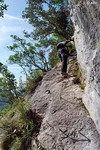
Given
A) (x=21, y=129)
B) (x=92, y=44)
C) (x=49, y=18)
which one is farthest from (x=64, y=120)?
(x=49, y=18)

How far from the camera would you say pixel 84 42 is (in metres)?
6.04

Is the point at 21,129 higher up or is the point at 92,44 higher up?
the point at 92,44

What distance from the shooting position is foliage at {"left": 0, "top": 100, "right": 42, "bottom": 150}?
274 inches

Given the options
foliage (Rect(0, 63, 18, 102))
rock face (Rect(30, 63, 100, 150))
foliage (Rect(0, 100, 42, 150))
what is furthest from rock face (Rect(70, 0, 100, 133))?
foliage (Rect(0, 63, 18, 102))

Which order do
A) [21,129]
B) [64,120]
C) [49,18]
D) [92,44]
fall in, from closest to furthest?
[92,44], [64,120], [21,129], [49,18]

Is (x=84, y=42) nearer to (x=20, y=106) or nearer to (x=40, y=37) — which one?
(x=20, y=106)

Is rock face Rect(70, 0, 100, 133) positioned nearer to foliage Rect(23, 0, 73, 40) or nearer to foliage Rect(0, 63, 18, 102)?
foliage Rect(23, 0, 73, 40)

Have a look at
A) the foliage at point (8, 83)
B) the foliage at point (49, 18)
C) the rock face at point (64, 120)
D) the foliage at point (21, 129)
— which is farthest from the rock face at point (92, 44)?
the foliage at point (8, 83)

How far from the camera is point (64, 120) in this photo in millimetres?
6621

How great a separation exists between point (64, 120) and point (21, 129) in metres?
2.12

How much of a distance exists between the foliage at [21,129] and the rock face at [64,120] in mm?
341

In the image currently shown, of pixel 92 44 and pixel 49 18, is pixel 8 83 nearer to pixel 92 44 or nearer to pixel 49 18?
pixel 49 18

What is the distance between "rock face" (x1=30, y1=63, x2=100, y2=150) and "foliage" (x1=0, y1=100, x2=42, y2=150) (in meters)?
0.34

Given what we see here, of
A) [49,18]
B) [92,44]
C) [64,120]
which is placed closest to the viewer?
[92,44]
